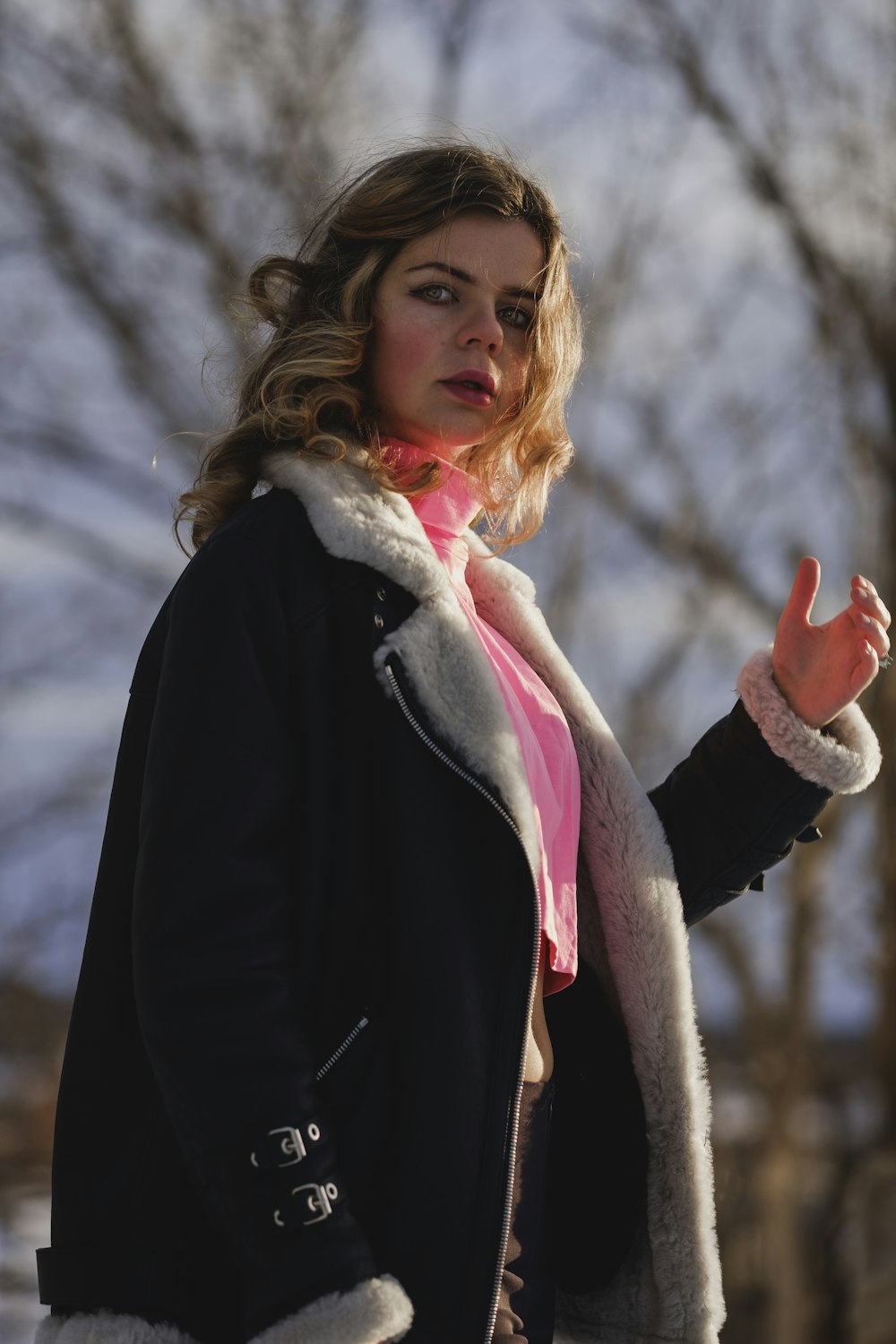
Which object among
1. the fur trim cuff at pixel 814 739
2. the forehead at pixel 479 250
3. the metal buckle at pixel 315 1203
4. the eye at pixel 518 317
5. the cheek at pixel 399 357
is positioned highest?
the forehead at pixel 479 250

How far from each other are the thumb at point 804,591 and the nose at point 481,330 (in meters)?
0.53

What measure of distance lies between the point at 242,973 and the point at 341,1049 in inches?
6.1

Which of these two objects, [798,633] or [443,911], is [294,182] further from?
[443,911]

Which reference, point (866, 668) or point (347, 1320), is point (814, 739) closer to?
point (866, 668)

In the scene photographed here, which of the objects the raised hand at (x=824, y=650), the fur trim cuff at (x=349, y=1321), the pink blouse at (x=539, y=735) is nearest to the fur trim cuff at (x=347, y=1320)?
the fur trim cuff at (x=349, y=1321)

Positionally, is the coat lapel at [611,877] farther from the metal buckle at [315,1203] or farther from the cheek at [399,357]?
the metal buckle at [315,1203]

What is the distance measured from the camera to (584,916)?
201cm

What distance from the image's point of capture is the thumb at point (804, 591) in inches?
81.4

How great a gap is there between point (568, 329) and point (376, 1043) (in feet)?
3.29

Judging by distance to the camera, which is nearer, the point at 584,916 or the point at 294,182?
the point at 584,916

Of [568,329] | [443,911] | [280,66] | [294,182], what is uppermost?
[280,66]

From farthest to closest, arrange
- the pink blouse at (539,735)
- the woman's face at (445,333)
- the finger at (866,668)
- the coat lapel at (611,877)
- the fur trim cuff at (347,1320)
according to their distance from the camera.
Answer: the finger at (866,668), the woman's face at (445,333), the pink blouse at (539,735), the coat lapel at (611,877), the fur trim cuff at (347,1320)

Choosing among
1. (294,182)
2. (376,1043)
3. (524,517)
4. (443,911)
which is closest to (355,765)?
(443,911)

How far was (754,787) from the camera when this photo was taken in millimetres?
2090
